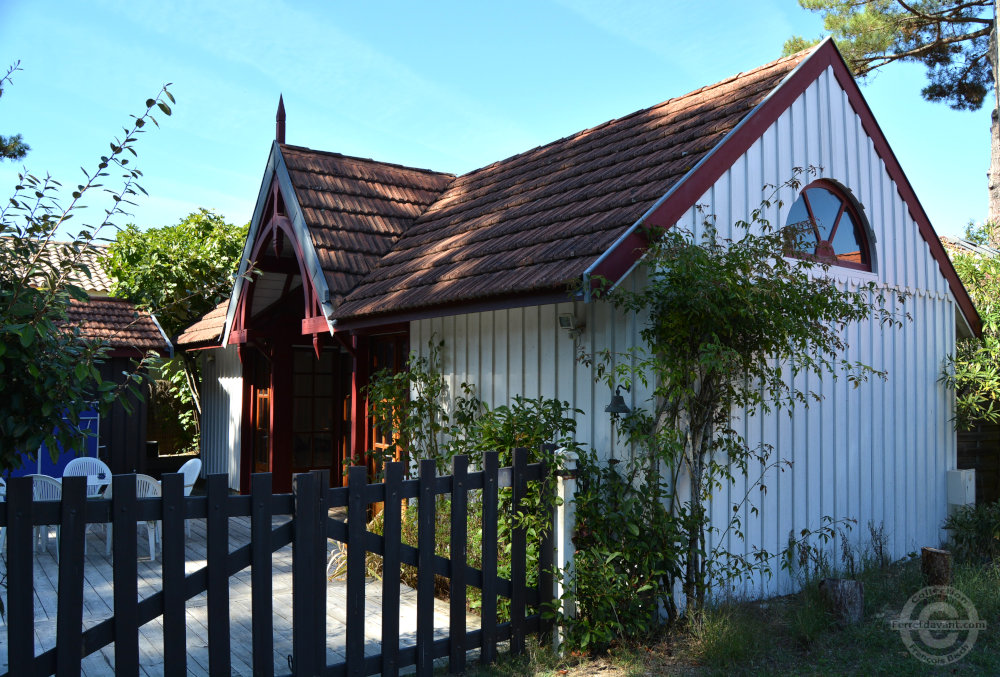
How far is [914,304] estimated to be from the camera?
816 centimetres

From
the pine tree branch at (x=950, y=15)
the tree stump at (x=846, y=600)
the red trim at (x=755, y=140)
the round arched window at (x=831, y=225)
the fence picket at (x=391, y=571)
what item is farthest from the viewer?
the pine tree branch at (x=950, y=15)

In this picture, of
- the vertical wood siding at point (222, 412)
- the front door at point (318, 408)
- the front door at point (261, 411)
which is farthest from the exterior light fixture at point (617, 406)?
the vertical wood siding at point (222, 412)

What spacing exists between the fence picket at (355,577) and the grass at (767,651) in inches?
31.4


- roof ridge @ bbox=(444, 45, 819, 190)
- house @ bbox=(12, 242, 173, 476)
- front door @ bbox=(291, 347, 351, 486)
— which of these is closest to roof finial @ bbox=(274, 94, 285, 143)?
roof ridge @ bbox=(444, 45, 819, 190)

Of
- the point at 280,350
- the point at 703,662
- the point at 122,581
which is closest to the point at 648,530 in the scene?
the point at 703,662

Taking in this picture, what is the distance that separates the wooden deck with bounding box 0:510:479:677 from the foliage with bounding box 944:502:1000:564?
5.23 meters

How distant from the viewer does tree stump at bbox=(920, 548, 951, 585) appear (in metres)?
6.57

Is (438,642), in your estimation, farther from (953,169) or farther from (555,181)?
(953,169)

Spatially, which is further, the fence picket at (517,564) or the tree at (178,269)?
the tree at (178,269)

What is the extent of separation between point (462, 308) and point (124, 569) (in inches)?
130

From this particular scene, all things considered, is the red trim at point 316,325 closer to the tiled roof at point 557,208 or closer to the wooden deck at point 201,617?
the tiled roof at point 557,208

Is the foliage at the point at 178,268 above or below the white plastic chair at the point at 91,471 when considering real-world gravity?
above

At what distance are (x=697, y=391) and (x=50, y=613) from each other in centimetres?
534

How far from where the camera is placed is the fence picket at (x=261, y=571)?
430 centimetres
